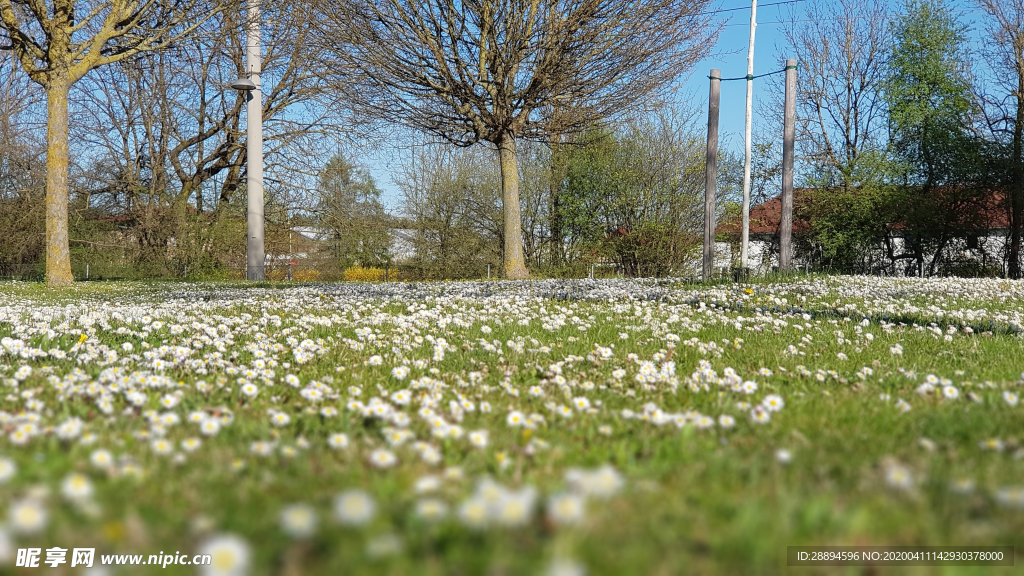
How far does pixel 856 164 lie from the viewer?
22500 mm

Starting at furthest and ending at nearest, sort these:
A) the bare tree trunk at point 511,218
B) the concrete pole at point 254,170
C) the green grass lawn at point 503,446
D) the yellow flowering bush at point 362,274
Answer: the yellow flowering bush at point 362,274
the concrete pole at point 254,170
the bare tree trunk at point 511,218
the green grass lawn at point 503,446

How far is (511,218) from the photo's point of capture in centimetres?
1571

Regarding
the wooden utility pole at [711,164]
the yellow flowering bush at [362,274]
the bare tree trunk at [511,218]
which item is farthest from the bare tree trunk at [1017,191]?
the yellow flowering bush at [362,274]

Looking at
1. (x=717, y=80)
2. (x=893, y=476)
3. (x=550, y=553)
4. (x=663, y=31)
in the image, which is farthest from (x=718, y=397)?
(x=663, y=31)

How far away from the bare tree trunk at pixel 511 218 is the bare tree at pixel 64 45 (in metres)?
7.22

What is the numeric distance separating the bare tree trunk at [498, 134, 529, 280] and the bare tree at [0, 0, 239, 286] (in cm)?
722

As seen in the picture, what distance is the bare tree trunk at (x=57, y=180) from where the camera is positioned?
12406 millimetres

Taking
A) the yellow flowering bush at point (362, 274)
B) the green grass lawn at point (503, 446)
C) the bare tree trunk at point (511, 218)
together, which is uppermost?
the bare tree trunk at point (511, 218)

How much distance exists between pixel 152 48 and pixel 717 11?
13.0 m

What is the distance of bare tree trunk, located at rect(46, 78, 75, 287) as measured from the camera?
12.4 m

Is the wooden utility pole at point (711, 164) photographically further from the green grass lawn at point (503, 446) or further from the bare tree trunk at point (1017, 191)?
the bare tree trunk at point (1017, 191)

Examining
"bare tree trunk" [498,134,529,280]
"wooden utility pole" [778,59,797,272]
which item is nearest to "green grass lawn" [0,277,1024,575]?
"wooden utility pole" [778,59,797,272]

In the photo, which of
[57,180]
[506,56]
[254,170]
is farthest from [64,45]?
[506,56]

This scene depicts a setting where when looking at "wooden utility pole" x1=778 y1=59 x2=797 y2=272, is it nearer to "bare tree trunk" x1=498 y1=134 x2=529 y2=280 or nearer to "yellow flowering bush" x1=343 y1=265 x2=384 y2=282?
"bare tree trunk" x1=498 y1=134 x2=529 y2=280
